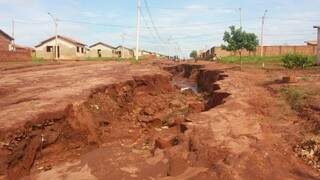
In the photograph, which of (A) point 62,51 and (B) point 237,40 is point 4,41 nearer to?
(A) point 62,51

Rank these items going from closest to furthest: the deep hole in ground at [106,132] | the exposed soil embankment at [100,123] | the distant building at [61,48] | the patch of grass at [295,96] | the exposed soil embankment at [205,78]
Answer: the deep hole in ground at [106,132]
the exposed soil embankment at [100,123]
the patch of grass at [295,96]
the exposed soil embankment at [205,78]
the distant building at [61,48]

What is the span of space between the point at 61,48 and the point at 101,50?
16227 mm

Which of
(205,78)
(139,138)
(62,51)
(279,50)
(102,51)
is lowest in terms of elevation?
(139,138)

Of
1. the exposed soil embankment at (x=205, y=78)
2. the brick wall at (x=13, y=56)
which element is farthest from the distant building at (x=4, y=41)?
the exposed soil embankment at (x=205, y=78)

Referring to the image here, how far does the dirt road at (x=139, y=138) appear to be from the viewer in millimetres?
9047

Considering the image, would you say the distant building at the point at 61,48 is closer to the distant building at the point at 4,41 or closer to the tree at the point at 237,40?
the distant building at the point at 4,41

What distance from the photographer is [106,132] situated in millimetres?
14102

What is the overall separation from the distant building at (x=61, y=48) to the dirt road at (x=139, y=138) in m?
42.9

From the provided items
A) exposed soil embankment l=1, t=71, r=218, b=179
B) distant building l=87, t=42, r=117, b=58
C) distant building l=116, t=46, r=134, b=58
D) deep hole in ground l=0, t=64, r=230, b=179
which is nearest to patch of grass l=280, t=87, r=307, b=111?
deep hole in ground l=0, t=64, r=230, b=179

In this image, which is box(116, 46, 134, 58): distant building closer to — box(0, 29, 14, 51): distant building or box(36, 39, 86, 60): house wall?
box(36, 39, 86, 60): house wall

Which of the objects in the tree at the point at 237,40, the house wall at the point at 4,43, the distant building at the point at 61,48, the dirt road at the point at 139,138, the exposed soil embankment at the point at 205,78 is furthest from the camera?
the distant building at the point at 61,48

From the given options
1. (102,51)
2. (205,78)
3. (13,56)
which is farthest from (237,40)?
(102,51)

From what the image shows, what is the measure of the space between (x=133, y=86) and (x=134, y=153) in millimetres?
9689

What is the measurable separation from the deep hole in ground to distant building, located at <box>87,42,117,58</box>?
54077 mm
